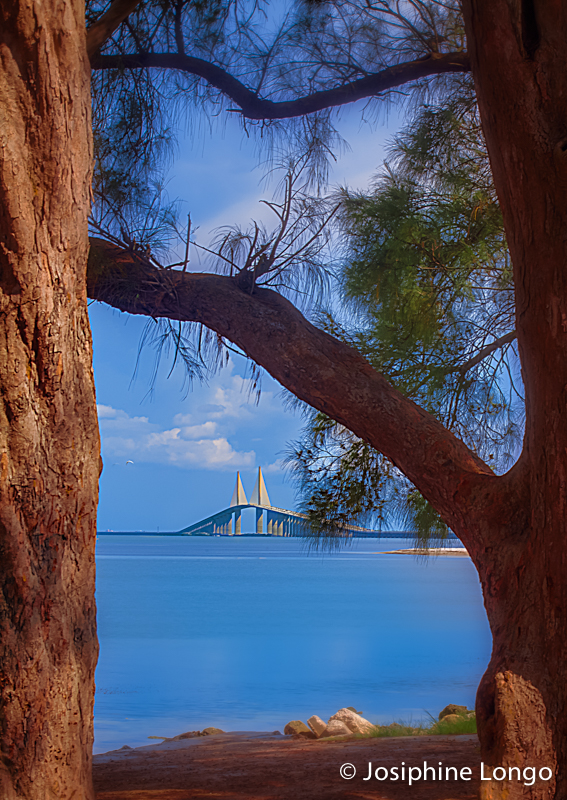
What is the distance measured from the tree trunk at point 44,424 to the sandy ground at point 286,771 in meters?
1.11

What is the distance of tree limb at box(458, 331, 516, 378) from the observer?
3.32 meters

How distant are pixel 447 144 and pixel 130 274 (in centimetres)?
185

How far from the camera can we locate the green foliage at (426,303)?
3.48 m

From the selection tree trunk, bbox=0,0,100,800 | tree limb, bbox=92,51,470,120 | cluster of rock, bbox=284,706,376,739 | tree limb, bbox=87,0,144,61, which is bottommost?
cluster of rock, bbox=284,706,376,739

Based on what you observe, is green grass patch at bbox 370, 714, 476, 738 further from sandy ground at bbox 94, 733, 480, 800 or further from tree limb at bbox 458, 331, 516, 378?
tree limb at bbox 458, 331, 516, 378

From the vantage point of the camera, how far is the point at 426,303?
11.8 feet

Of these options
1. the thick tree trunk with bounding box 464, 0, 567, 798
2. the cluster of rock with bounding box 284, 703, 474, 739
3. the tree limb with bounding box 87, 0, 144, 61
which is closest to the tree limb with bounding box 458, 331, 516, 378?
the thick tree trunk with bounding box 464, 0, 567, 798

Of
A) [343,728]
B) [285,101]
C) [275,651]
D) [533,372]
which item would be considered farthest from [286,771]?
[275,651]

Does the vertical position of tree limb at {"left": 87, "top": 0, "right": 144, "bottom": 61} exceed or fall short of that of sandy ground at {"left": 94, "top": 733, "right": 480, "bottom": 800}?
it exceeds it

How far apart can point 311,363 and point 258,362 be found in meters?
0.25

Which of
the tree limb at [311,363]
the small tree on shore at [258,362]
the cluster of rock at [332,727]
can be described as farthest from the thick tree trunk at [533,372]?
the cluster of rock at [332,727]

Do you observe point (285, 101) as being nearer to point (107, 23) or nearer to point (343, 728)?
point (107, 23)

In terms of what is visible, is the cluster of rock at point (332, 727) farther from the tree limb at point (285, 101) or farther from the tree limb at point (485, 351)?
the tree limb at point (285, 101)

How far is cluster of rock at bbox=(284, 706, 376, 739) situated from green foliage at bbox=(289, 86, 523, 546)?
8.10ft
